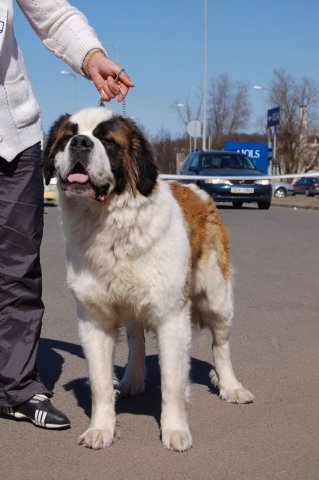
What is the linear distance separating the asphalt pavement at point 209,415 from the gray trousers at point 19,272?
0.25m

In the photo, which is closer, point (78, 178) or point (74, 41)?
point (78, 178)

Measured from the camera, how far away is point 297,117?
69438mm

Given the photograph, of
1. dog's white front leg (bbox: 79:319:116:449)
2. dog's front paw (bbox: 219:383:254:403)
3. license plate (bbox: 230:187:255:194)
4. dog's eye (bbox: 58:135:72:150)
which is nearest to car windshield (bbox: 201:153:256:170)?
license plate (bbox: 230:187:255:194)

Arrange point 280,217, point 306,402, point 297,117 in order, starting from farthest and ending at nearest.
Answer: point 297,117, point 280,217, point 306,402

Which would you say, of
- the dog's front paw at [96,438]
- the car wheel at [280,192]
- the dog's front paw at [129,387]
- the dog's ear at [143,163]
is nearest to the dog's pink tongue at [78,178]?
the dog's ear at [143,163]

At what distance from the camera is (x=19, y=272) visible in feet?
14.8

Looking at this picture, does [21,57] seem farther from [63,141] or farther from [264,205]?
[264,205]

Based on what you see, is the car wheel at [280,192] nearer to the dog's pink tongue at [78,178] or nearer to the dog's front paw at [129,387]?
the dog's front paw at [129,387]

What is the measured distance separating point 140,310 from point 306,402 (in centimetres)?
133

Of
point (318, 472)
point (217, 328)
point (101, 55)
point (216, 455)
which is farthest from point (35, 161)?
point (318, 472)

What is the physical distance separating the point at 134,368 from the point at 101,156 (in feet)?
5.82

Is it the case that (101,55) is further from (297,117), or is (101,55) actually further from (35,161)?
(297,117)

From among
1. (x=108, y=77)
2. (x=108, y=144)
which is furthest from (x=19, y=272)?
(x=108, y=77)

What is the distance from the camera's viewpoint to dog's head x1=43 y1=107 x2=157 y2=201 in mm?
3793
